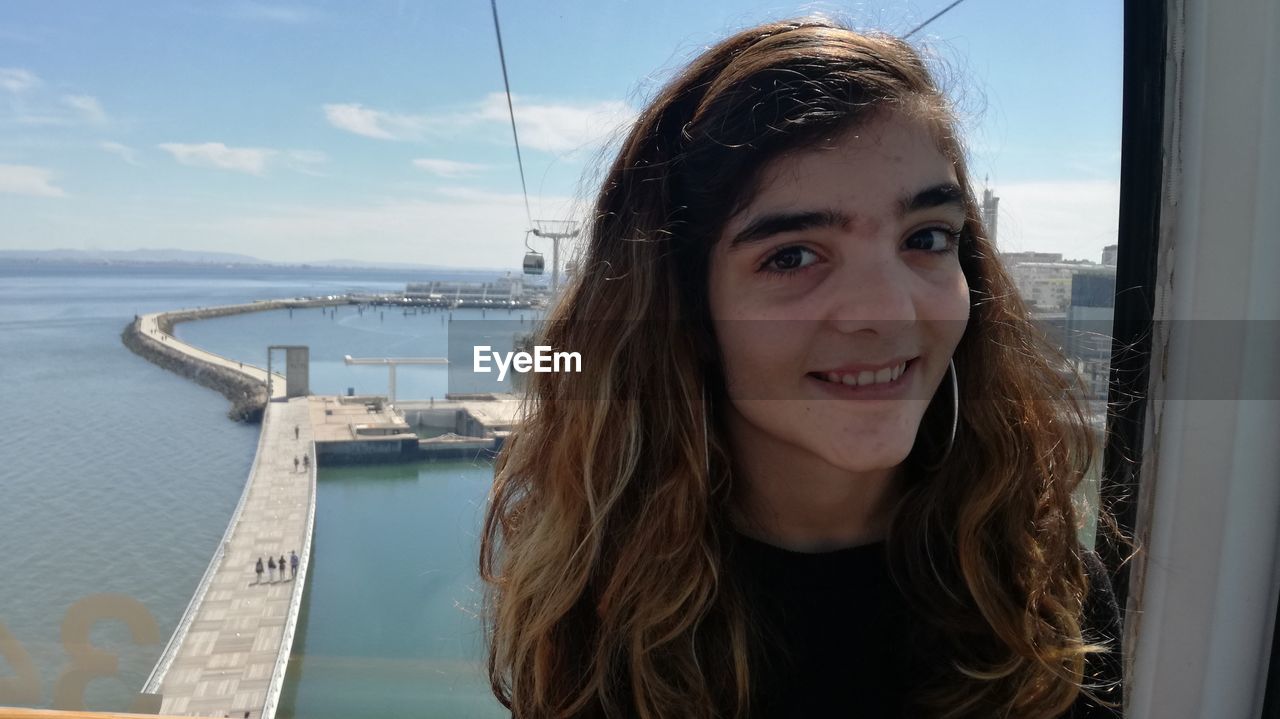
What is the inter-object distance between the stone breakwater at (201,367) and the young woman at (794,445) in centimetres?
1115

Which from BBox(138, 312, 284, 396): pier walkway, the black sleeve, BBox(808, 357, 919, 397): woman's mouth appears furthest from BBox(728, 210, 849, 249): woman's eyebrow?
BBox(138, 312, 284, 396): pier walkway

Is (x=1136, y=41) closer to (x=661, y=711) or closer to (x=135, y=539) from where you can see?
(x=661, y=711)

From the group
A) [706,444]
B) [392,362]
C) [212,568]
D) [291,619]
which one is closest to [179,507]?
[212,568]

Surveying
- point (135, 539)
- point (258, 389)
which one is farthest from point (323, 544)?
point (135, 539)

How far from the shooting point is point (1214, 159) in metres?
0.78

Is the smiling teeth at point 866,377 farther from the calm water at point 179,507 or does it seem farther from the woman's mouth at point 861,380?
the calm water at point 179,507

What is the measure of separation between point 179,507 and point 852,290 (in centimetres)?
1077

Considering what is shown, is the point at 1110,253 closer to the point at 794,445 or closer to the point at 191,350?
the point at 794,445

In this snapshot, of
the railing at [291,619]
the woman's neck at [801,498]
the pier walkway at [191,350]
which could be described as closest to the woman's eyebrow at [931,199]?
the woman's neck at [801,498]

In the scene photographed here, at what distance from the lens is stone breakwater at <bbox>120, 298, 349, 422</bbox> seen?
36.8ft

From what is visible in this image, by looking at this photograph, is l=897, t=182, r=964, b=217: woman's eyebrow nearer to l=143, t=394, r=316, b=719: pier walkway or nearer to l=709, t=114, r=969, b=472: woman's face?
l=709, t=114, r=969, b=472: woman's face

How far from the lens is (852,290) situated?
2.38ft

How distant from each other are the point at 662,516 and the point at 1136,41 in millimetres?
725

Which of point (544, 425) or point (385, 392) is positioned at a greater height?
point (544, 425)
